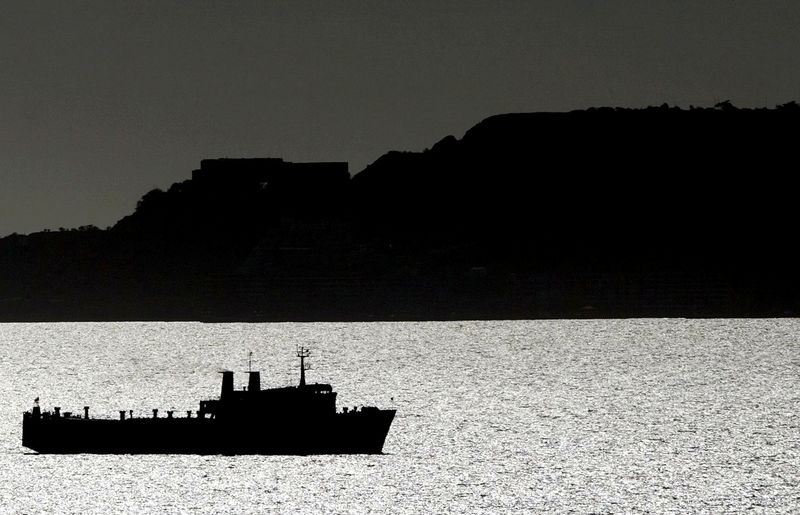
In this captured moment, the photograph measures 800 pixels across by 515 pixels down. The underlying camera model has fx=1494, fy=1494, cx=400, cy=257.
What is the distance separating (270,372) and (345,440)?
10418 cm

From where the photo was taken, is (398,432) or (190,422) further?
(398,432)

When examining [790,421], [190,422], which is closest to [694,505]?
[190,422]

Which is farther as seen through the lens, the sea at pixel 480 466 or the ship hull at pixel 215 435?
the ship hull at pixel 215 435

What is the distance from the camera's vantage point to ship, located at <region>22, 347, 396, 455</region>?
278ft

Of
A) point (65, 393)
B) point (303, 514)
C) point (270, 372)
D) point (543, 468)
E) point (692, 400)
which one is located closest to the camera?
point (303, 514)

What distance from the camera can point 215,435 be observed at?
86562mm

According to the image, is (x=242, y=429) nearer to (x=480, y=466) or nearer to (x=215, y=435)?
(x=215, y=435)

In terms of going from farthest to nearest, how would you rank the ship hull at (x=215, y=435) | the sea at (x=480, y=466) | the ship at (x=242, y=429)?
the ship hull at (x=215, y=435), the ship at (x=242, y=429), the sea at (x=480, y=466)

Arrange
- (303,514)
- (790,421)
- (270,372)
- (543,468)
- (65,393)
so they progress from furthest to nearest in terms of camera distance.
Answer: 1. (270,372)
2. (65,393)
3. (790,421)
4. (543,468)
5. (303,514)

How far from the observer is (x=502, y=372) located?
7751 inches

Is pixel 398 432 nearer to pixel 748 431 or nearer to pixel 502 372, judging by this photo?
pixel 748 431

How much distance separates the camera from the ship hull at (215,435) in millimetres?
85688

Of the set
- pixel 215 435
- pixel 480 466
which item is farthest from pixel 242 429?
pixel 480 466

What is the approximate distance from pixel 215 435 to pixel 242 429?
1.77 meters
